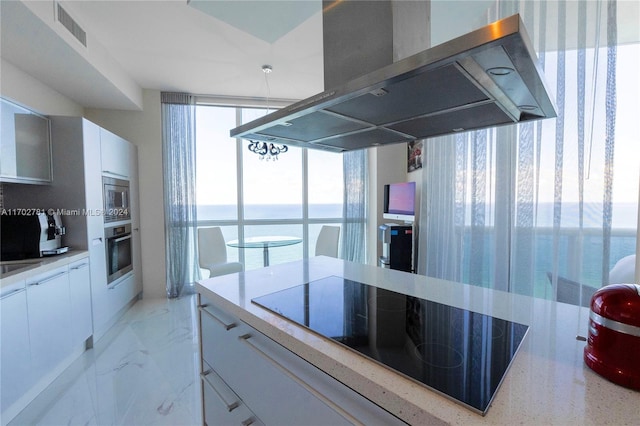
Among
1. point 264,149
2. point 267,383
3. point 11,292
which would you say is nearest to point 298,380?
point 267,383

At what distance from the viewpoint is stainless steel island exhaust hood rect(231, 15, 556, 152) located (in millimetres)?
681

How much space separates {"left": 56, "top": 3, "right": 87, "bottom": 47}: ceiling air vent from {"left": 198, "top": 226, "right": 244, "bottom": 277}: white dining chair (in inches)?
89.4

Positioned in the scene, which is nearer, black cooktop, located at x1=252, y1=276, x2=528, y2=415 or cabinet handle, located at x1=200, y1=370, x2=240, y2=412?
black cooktop, located at x1=252, y1=276, x2=528, y2=415

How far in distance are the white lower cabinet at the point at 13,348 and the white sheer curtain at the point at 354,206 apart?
3724 millimetres

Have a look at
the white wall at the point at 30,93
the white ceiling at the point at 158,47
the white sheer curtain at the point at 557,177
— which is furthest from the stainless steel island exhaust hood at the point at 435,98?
the white wall at the point at 30,93

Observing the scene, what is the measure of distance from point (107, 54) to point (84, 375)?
116 inches

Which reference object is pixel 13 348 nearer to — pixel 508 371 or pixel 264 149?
pixel 508 371

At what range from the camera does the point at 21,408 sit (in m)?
1.84

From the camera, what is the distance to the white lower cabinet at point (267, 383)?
757 mm

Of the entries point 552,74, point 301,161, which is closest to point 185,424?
point 552,74

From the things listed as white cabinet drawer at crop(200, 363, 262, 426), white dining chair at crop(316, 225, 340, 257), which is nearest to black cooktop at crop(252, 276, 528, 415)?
white cabinet drawer at crop(200, 363, 262, 426)

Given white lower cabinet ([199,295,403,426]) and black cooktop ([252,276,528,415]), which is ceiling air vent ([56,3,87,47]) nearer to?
white lower cabinet ([199,295,403,426])

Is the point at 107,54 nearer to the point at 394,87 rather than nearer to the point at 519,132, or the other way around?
Result: the point at 394,87

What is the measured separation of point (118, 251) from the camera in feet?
10.8
